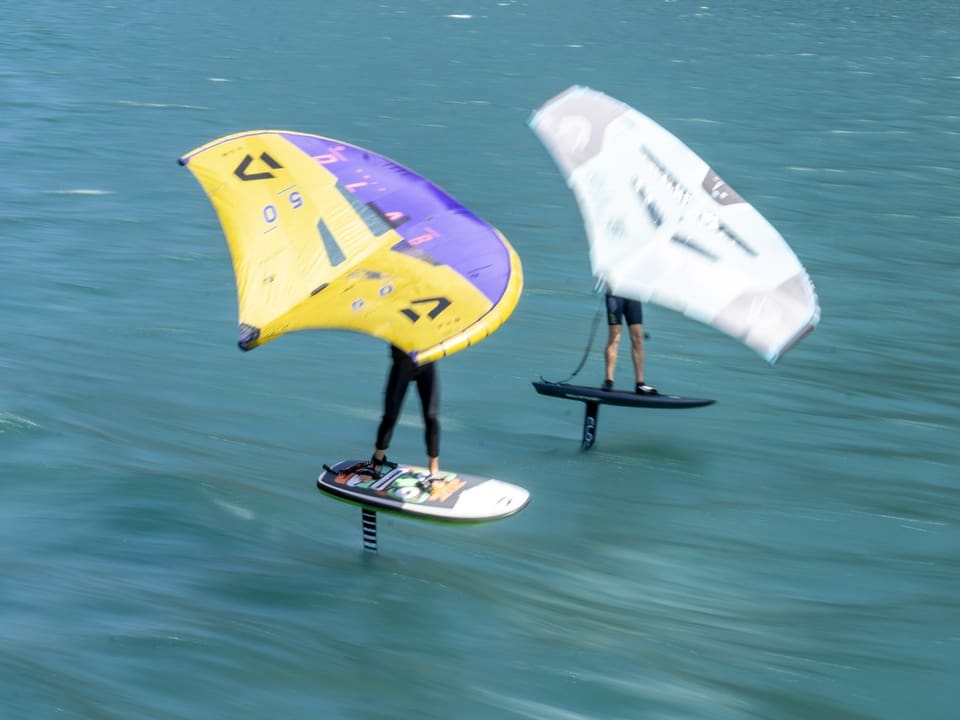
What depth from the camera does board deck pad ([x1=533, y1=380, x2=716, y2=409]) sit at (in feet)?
61.8

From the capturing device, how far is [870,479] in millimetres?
19547

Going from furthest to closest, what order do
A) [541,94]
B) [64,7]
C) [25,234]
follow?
[64,7] < [541,94] < [25,234]

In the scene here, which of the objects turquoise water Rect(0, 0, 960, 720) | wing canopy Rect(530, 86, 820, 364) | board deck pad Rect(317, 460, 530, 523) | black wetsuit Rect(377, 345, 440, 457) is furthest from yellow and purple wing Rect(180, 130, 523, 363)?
turquoise water Rect(0, 0, 960, 720)

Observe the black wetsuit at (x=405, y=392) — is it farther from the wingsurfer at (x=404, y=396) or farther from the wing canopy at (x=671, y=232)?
the wing canopy at (x=671, y=232)

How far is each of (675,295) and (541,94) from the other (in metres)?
37.9

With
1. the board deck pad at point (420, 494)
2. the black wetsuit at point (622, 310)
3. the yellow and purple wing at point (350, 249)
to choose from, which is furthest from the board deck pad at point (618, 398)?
the yellow and purple wing at point (350, 249)

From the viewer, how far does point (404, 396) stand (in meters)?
14.5

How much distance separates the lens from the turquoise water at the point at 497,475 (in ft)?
→ 45.6

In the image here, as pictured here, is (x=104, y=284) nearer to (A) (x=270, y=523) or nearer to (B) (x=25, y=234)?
(B) (x=25, y=234)

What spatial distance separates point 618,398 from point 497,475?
2149 millimetres

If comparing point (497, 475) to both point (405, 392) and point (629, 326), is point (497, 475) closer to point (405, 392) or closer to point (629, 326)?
point (629, 326)

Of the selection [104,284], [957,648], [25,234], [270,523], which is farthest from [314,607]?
[25,234]

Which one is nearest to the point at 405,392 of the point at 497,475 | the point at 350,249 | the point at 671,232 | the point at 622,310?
the point at 350,249

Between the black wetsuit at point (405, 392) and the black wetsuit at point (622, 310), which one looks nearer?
the black wetsuit at point (405, 392)
